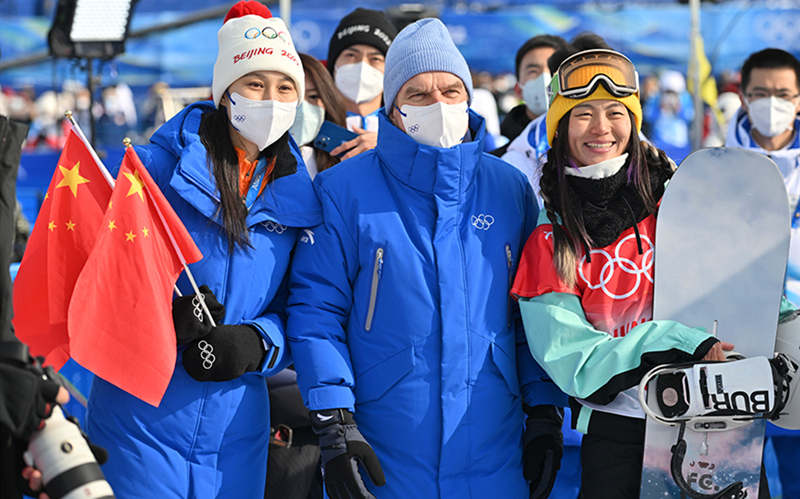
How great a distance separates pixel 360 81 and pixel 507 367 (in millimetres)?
1923

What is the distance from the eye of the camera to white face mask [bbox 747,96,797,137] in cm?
379

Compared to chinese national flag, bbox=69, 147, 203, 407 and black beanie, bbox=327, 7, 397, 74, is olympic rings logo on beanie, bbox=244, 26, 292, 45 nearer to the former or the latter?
chinese national flag, bbox=69, 147, 203, 407


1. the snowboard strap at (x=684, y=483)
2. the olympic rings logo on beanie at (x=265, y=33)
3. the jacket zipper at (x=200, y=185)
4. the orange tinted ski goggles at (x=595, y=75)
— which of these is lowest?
the snowboard strap at (x=684, y=483)

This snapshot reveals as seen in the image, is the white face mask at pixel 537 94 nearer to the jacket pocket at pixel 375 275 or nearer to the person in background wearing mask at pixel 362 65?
the person in background wearing mask at pixel 362 65

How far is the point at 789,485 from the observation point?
3.56 m

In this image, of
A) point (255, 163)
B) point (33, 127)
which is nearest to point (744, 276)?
point (255, 163)

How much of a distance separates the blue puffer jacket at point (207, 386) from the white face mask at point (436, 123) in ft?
1.31

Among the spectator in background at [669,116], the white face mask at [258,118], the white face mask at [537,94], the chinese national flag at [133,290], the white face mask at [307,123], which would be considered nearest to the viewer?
the chinese national flag at [133,290]

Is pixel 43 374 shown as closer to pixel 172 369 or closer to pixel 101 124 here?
pixel 172 369

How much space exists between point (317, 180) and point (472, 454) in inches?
39.2

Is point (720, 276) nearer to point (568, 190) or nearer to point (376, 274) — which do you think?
point (568, 190)

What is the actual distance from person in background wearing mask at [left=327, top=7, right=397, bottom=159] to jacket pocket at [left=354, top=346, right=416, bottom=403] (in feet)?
5.39

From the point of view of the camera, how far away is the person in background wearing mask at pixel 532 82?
161 inches

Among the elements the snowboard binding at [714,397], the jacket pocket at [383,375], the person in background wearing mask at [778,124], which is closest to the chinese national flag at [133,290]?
the jacket pocket at [383,375]
